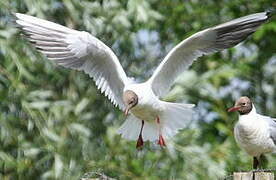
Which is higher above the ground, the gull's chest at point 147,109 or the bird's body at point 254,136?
the gull's chest at point 147,109

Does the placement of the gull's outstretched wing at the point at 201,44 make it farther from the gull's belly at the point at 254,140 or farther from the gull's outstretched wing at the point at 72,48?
the gull's belly at the point at 254,140

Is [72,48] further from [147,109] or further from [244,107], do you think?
[244,107]

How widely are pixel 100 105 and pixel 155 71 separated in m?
0.86

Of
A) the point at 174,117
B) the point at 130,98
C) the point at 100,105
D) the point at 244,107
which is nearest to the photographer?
the point at 244,107

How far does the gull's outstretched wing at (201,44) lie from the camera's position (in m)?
4.97

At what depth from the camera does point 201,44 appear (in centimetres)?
511

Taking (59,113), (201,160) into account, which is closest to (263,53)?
(201,160)

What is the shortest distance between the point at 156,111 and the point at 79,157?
554 millimetres

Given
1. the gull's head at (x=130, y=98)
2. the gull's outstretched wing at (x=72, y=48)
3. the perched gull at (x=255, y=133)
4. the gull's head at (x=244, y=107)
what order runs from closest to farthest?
the perched gull at (x=255, y=133) < the gull's head at (x=244, y=107) < the gull's head at (x=130, y=98) < the gull's outstretched wing at (x=72, y=48)

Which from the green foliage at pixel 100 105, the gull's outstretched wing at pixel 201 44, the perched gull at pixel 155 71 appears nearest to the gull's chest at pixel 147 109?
the perched gull at pixel 155 71

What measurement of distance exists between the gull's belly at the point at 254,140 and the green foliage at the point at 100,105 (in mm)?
815

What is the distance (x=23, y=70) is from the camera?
5141 mm

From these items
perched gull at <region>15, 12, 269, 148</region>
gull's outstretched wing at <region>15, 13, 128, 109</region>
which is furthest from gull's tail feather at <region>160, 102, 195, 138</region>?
gull's outstretched wing at <region>15, 13, 128, 109</region>

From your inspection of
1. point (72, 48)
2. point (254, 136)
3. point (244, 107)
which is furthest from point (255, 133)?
point (72, 48)
